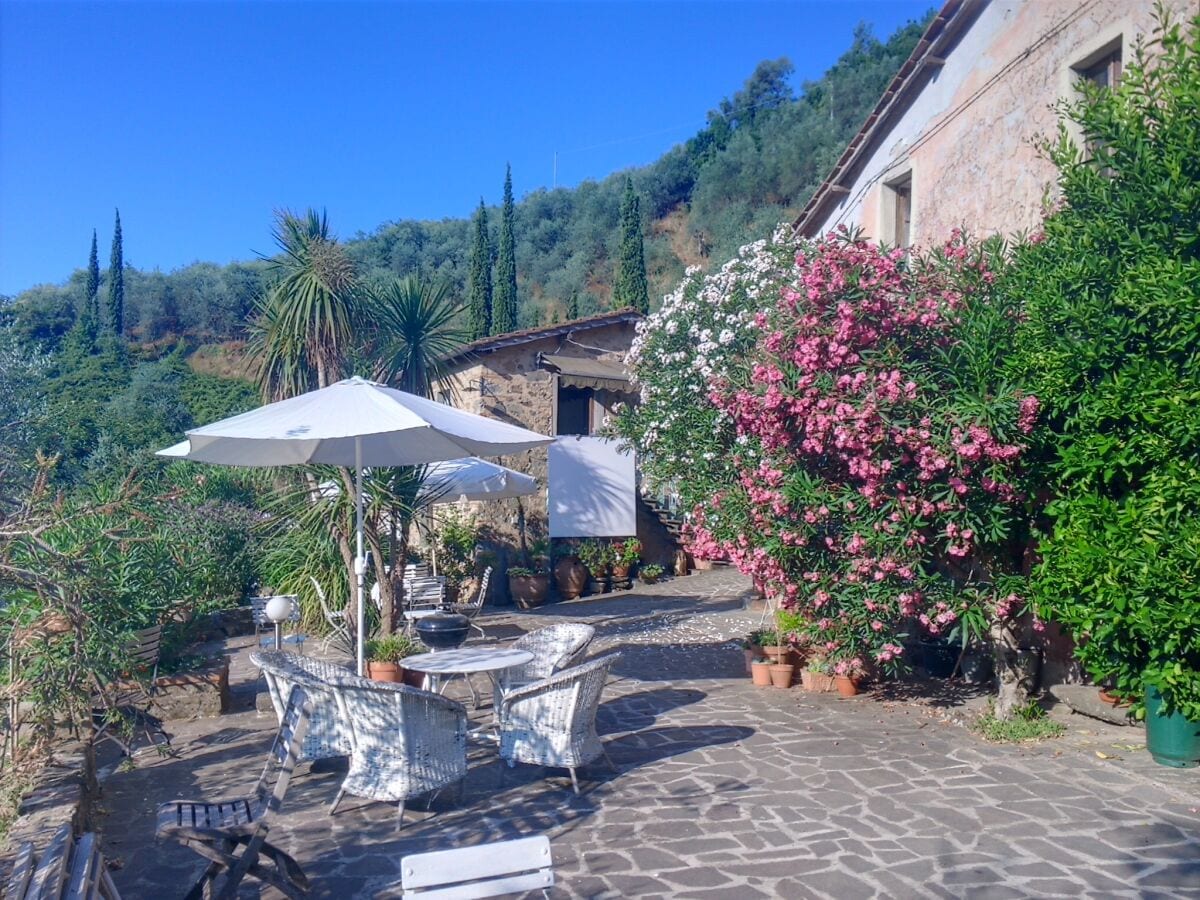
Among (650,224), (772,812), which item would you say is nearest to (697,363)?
(772,812)

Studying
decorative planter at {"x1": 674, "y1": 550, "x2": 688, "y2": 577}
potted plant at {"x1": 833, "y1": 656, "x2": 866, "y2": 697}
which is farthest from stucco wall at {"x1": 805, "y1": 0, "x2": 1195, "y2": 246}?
decorative planter at {"x1": 674, "y1": 550, "x2": 688, "y2": 577}

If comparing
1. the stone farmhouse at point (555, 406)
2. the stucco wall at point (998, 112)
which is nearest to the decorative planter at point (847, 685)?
the stucco wall at point (998, 112)

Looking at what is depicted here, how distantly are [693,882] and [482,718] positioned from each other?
3855 millimetres

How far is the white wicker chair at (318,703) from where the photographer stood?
18.4ft

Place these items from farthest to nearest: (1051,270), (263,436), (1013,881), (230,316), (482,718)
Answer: (230,316) → (482,718) → (1051,270) → (263,436) → (1013,881)

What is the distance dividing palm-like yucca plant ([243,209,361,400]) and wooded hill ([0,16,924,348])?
67.1ft

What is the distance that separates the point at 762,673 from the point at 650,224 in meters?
42.4

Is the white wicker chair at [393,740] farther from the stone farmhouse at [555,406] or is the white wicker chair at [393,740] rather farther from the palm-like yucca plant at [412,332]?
the stone farmhouse at [555,406]

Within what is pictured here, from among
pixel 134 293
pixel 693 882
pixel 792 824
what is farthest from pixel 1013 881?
pixel 134 293

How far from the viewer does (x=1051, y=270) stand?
22.8ft

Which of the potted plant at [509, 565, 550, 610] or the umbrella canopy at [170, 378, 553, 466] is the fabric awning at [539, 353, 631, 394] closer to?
the potted plant at [509, 565, 550, 610]

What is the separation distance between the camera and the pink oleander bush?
23.1 feet

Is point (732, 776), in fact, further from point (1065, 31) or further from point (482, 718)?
point (1065, 31)

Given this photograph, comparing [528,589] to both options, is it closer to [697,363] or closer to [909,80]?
[697,363]
